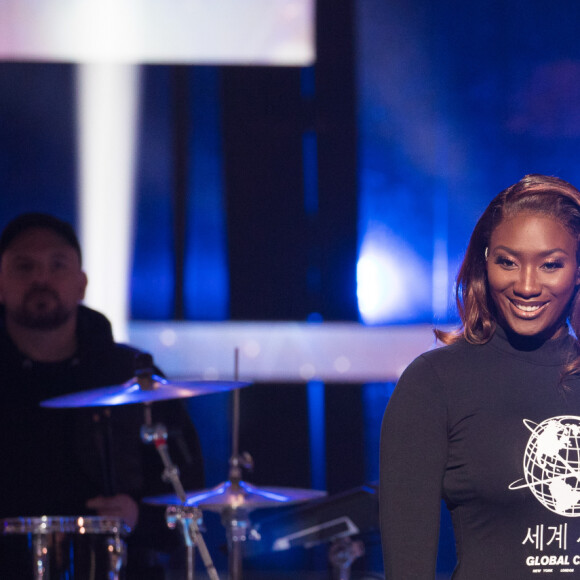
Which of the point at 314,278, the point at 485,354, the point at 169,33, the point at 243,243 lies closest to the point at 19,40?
the point at 169,33

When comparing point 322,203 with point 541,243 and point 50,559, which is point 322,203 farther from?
point 541,243

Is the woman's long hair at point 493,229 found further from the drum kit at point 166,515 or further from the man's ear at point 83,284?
the man's ear at point 83,284

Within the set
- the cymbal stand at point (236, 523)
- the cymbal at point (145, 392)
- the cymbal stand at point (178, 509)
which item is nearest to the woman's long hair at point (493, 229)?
the cymbal at point (145, 392)

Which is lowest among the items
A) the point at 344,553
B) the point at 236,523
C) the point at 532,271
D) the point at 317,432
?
the point at 344,553

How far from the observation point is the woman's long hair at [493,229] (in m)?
1.40

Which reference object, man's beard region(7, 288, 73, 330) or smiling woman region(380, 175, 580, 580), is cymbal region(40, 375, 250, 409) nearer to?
man's beard region(7, 288, 73, 330)

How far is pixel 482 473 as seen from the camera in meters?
1.31

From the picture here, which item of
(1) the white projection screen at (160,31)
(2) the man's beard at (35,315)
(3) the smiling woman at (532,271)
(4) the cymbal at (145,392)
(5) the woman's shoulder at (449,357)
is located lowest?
(4) the cymbal at (145,392)

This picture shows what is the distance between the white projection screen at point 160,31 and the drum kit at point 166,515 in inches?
55.5

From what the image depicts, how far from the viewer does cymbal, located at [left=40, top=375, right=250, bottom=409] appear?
267 cm

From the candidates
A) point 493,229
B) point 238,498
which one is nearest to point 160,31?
point 238,498

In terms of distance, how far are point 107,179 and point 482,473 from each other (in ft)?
8.35

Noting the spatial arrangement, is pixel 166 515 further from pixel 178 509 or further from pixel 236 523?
pixel 236 523

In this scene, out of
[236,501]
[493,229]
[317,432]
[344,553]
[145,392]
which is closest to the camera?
[493,229]
